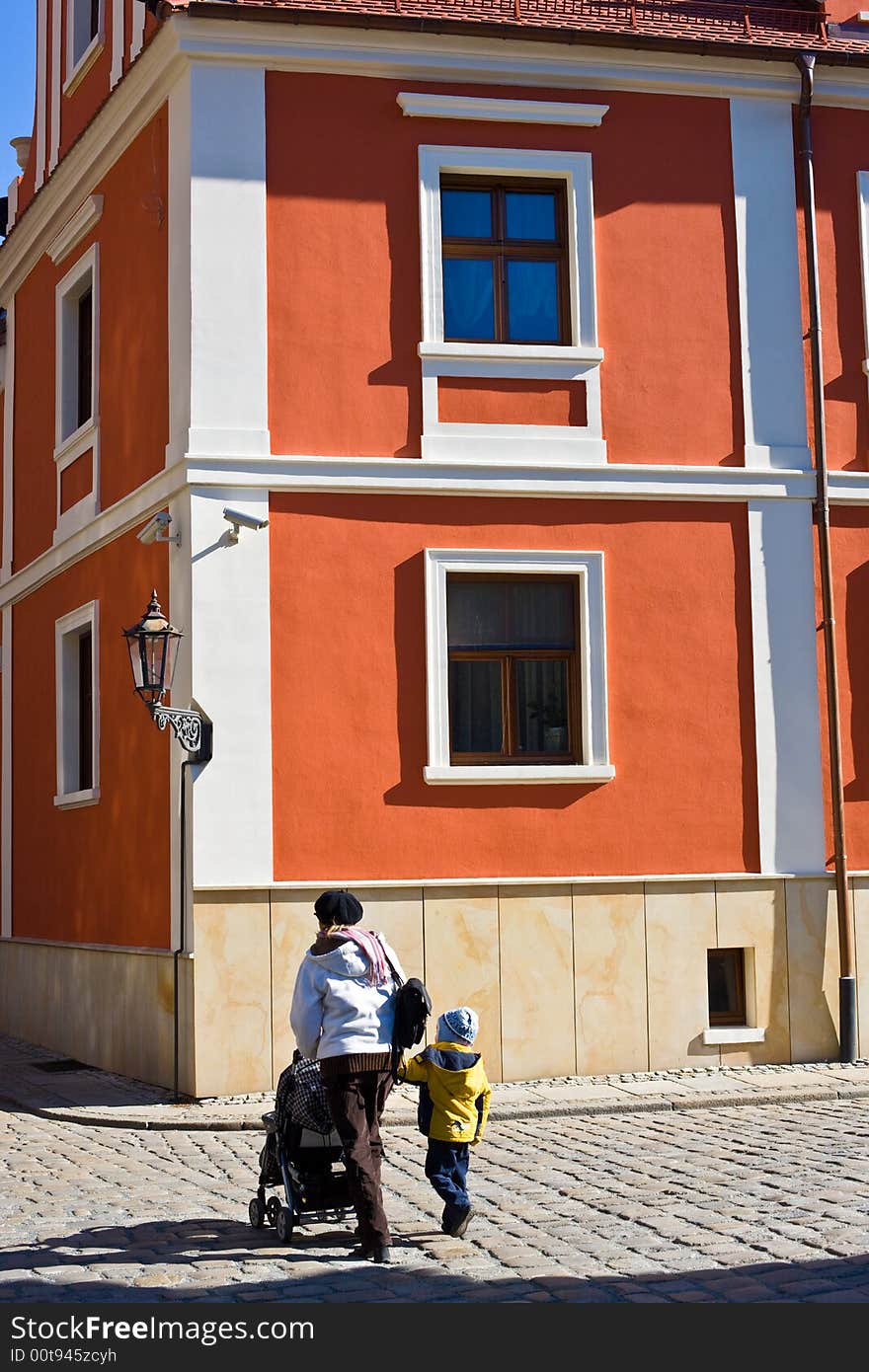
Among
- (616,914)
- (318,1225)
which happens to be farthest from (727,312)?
(318,1225)

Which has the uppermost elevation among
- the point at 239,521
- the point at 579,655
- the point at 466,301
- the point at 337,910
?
the point at 466,301

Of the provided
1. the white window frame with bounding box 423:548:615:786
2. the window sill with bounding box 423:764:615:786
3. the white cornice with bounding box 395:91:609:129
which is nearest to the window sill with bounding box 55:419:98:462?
the white window frame with bounding box 423:548:615:786

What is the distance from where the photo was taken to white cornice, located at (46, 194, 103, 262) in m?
16.2

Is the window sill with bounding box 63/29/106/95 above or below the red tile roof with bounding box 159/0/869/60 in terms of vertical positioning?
above

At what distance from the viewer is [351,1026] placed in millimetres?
8039

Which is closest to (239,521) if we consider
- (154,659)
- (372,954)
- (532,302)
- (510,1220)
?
(154,659)

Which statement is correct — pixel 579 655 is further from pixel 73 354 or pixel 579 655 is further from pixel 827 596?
pixel 73 354

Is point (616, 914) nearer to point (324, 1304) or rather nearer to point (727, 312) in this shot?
point (727, 312)

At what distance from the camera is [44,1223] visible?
8.74m

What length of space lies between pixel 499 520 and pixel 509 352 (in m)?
1.36

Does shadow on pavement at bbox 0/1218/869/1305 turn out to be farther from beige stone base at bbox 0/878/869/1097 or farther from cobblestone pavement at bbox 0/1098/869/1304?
beige stone base at bbox 0/878/869/1097

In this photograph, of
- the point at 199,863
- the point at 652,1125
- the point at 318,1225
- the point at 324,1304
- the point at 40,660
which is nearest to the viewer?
the point at 324,1304

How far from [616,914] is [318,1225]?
5684 mm

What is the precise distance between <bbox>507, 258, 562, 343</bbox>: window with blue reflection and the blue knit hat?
25.0ft
